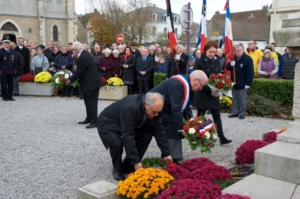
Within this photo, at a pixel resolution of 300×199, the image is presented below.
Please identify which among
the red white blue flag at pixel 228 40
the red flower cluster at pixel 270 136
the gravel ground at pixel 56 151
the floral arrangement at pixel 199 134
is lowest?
the gravel ground at pixel 56 151

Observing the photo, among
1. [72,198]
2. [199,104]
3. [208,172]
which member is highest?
[199,104]

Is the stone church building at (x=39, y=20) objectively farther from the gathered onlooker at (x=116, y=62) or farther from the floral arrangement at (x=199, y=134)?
the floral arrangement at (x=199, y=134)

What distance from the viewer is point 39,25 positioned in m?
46.4

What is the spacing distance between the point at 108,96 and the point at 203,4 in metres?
4.67

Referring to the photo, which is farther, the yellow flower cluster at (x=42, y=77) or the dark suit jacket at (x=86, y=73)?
the yellow flower cluster at (x=42, y=77)

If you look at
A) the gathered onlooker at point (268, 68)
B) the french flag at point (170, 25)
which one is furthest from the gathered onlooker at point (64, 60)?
the gathered onlooker at point (268, 68)

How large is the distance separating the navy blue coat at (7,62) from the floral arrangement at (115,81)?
11.1ft

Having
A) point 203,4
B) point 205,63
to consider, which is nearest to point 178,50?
point 203,4

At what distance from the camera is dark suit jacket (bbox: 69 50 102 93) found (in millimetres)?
8508

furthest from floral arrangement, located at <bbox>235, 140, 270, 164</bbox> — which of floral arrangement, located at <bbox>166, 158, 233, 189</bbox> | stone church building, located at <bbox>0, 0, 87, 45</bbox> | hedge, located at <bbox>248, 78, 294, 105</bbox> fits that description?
stone church building, located at <bbox>0, 0, 87, 45</bbox>

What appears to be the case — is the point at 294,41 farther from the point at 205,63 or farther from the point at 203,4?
the point at 203,4

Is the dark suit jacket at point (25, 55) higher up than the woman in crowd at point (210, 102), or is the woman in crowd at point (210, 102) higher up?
the dark suit jacket at point (25, 55)

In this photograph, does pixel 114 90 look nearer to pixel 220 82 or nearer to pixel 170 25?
pixel 170 25

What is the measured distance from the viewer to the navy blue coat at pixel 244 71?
9.54 metres
